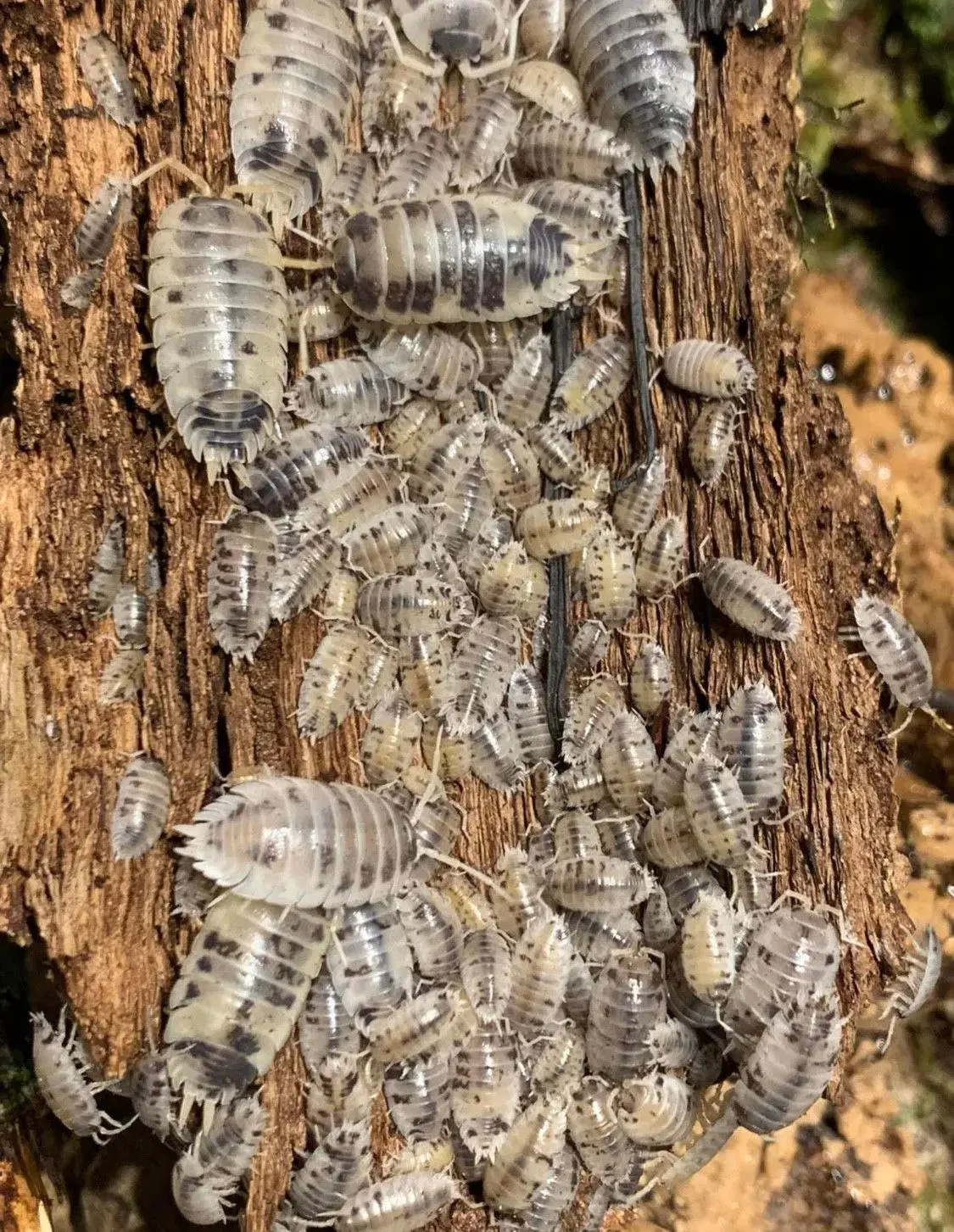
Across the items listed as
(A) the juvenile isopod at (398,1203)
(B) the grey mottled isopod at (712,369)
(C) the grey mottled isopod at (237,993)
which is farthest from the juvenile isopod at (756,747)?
(A) the juvenile isopod at (398,1203)

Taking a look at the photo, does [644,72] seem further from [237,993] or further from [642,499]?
[237,993]

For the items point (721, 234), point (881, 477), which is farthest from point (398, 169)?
point (881, 477)

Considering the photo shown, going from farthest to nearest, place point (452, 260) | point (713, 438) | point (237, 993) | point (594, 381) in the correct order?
1. point (594, 381)
2. point (713, 438)
3. point (452, 260)
4. point (237, 993)

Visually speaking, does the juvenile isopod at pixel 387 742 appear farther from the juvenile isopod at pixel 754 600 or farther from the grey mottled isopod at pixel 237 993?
the juvenile isopod at pixel 754 600

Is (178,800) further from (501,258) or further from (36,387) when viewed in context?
(501,258)

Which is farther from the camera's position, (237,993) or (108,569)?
(108,569)

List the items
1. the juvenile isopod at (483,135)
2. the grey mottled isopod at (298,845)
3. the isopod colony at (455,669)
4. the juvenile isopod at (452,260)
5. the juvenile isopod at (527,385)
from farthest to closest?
the juvenile isopod at (527,385) → the juvenile isopod at (483,135) → the juvenile isopod at (452,260) → the isopod colony at (455,669) → the grey mottled isopod at (298,845)

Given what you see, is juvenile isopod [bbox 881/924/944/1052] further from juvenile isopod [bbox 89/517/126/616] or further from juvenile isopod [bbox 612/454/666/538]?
juvenile isopod [bbox 89/517/126/616]

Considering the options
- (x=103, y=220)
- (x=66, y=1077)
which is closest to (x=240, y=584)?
(x=103, y=220)
